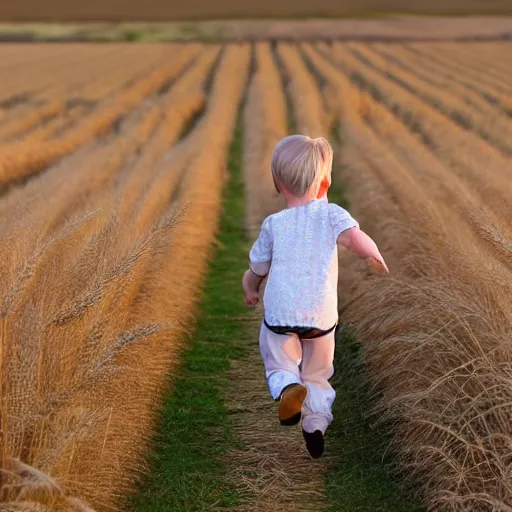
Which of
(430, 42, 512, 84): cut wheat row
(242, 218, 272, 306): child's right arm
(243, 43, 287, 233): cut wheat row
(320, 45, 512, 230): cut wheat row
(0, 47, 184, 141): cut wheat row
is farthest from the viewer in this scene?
(430, 42, 512, 84): cut wheat row

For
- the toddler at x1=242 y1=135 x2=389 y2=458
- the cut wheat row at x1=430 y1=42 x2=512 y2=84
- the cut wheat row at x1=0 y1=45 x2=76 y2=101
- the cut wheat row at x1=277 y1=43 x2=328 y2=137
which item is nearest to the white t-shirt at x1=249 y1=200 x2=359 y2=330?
the toddler at x1=242 y1=135 x2=389 y2=458

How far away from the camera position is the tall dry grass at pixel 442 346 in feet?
12.0

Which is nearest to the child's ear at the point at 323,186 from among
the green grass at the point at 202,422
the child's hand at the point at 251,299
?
the child's hand at the point at 251,299

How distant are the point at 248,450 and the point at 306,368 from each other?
2.01 ft

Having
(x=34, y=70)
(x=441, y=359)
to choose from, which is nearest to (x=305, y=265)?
(x=441, y=359)

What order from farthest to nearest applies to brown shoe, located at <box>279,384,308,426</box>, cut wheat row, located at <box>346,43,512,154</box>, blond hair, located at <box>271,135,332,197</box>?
cut wheat row, located at <box>346,43,512,154</box>
blond hair, located at <box>271,135,332,197</box>
brown shoe, located at <box>279,384,308,426</box>

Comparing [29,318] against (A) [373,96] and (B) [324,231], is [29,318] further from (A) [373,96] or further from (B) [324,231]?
(A) [373,96]

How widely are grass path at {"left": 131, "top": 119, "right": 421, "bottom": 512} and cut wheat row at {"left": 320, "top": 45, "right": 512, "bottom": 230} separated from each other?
2319 millimetres

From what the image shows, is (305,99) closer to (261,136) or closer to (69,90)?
(261,136)

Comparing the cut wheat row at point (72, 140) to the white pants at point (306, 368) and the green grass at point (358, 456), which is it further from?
A: the white pants at point (306, 368)

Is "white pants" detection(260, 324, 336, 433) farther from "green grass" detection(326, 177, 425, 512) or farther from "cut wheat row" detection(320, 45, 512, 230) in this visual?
"cut wheat row" detection(320, 45, 512, 230)

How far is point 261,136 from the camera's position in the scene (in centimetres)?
1600

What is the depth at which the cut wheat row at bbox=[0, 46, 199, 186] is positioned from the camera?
13701mm

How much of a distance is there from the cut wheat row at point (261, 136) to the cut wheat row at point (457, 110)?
3.58 m
